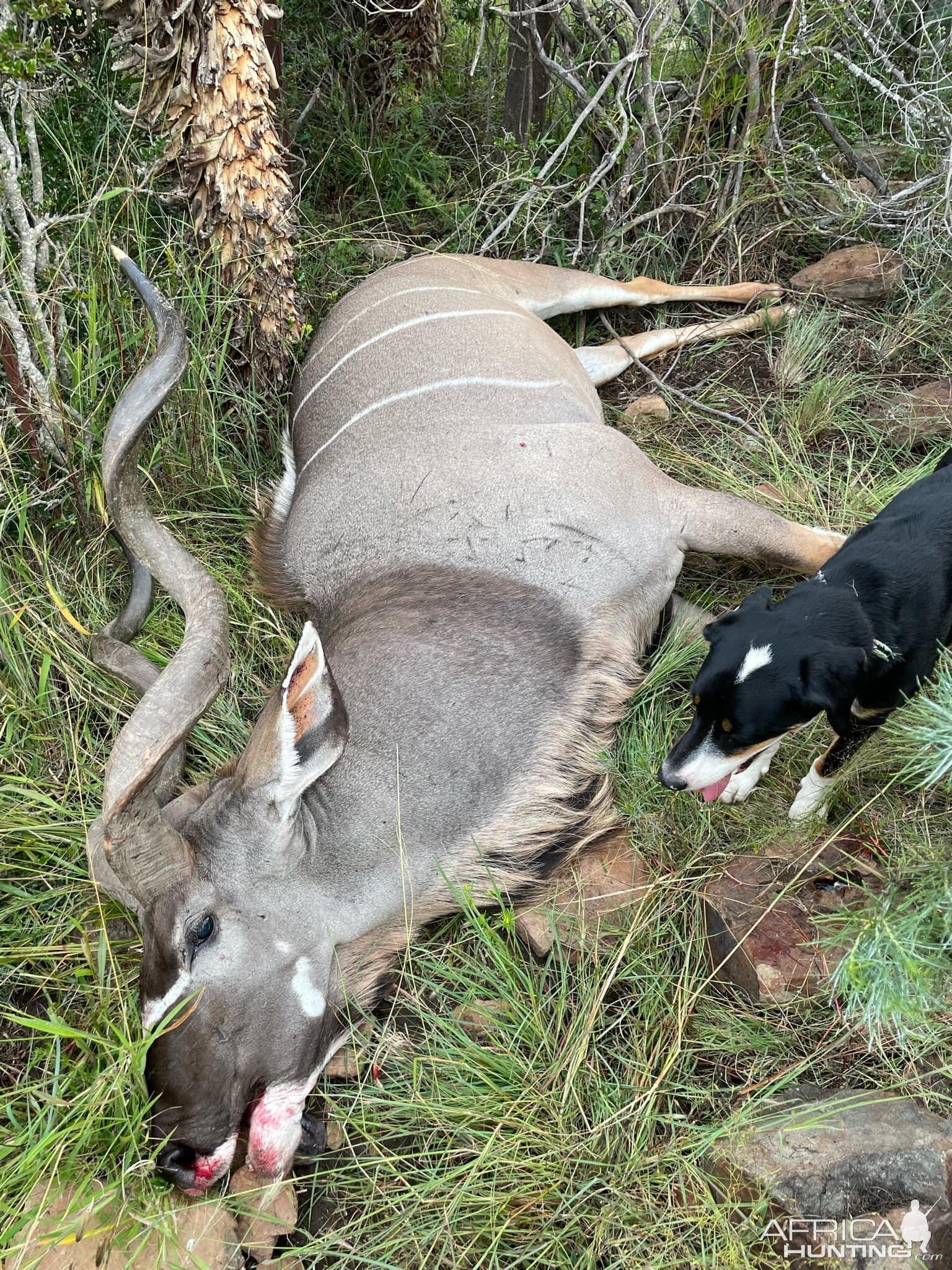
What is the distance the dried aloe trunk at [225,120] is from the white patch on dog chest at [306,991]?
215 cm

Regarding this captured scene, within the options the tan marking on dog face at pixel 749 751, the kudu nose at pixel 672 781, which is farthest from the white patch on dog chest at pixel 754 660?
the kudu nose at pixel 672 781

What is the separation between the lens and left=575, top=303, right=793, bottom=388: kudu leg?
4.25 metres

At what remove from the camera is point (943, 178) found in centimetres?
402

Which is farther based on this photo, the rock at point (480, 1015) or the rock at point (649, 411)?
the rock at point (649, 411)

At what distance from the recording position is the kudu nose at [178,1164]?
89.5 inches

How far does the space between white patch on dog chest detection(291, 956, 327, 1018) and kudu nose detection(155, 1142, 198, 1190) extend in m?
0.36

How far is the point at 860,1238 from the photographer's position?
6.56 ft

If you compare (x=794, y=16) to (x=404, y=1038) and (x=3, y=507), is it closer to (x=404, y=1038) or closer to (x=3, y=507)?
(x=3, y=507)

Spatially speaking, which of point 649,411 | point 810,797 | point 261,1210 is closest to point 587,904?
point 810,797

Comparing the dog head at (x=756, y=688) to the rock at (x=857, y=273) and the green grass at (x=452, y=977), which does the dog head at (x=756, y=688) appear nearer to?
the green grass at (x=452, y=977)

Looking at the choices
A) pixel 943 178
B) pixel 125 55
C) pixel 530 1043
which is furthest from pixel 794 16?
pixel 530 1043

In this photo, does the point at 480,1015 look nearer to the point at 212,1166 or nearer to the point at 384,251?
the point at 212,1166

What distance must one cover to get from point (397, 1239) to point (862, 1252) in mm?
895

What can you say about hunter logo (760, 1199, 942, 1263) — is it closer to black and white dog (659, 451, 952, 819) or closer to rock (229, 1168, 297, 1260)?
black and white dog (659, 451, 952, 819)
